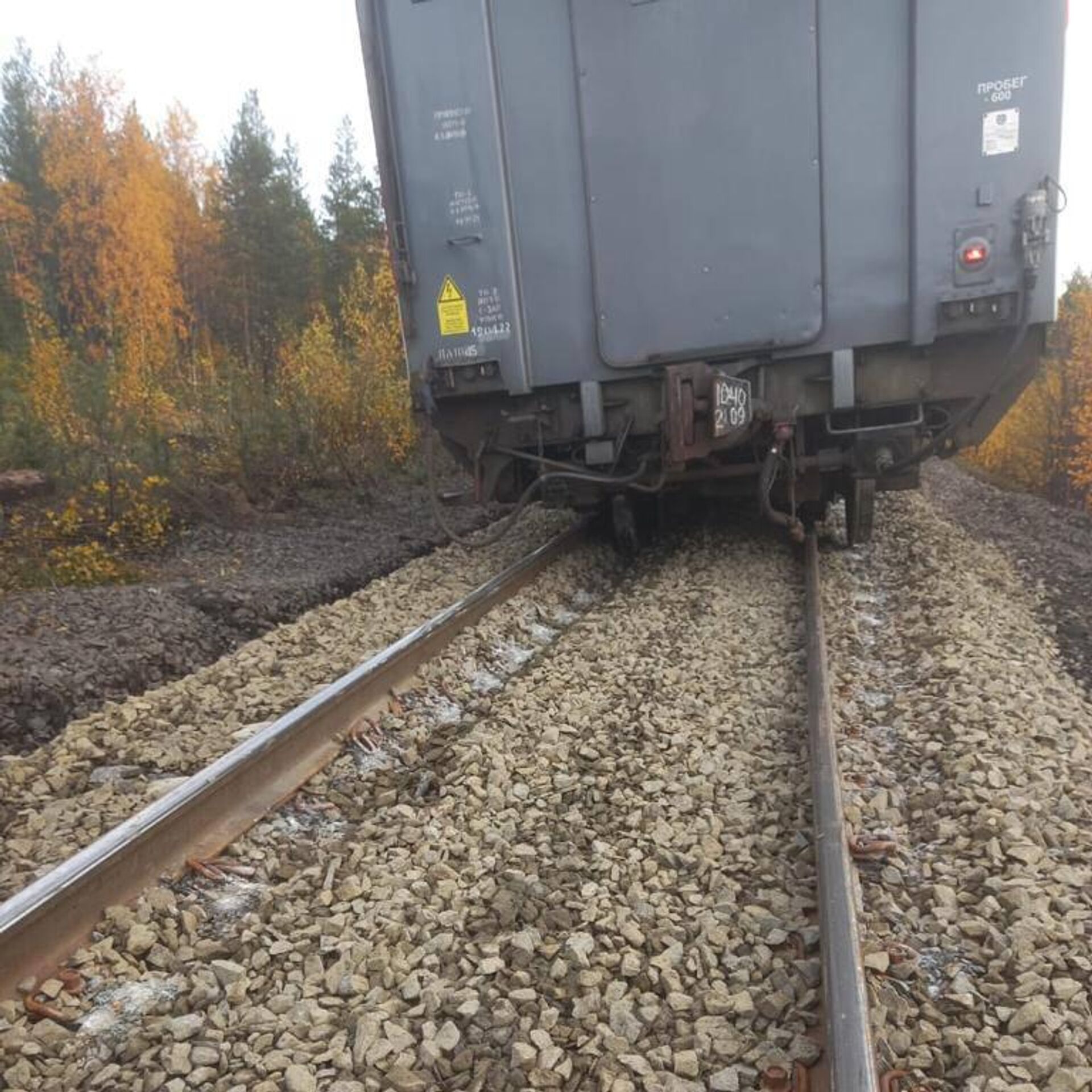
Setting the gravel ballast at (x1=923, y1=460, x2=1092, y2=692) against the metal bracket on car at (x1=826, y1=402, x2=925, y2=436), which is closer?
the gravel ballast at (x1=923, y1=460, x2=1092, y2=692)

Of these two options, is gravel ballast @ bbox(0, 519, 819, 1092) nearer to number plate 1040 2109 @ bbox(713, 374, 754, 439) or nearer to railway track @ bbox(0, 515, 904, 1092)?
railway track @ bbox(0, 515, 904, 1092)

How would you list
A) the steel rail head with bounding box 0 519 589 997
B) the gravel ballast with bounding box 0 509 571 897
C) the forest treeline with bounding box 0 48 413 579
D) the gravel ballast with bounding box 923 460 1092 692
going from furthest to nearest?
1. the forest treeline with bounding box 0 48 413 579
2. the gravel ballast with bounding box 923 460 1092 692
3. the gravel ballast with bounding box 0 509 571 897
4. the steel rail head with bounding box 0 519 589 997

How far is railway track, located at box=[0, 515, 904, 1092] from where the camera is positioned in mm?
1770

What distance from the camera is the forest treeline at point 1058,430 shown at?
22.3 metres

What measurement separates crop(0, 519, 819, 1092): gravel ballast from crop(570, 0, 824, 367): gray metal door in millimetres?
2678

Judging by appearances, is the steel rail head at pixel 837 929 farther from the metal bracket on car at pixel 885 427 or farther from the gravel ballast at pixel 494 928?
the metal bracket on car at pixel 885 427

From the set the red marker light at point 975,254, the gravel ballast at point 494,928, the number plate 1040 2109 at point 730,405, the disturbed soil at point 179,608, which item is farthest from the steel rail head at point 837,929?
the disturbed soil at point 179,608

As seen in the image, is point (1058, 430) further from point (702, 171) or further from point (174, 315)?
point (174, 315)

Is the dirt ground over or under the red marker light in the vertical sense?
under

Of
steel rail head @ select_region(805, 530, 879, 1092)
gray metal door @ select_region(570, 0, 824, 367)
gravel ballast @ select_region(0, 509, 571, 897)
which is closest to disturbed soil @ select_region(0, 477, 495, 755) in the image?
gravel ballast @ select_region(0, 509, 571, 897)

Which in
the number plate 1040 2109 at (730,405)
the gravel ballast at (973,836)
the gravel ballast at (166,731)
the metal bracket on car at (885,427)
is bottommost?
the gravel ballast at (973,836)

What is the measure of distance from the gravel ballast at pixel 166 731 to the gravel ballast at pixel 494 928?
508mm

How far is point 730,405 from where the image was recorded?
4.96 metres

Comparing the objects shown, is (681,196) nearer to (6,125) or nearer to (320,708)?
(320,708)
